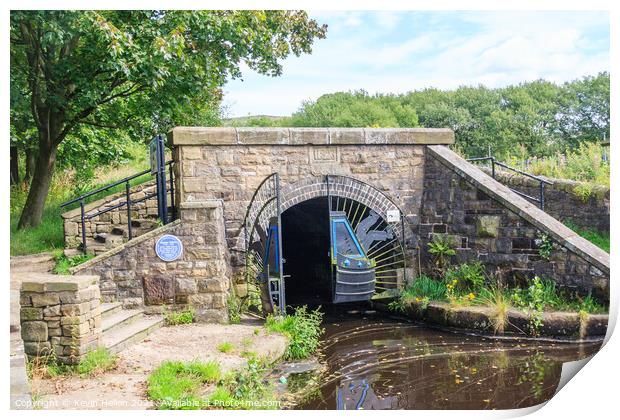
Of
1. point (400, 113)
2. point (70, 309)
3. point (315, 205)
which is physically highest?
point (400, 113)

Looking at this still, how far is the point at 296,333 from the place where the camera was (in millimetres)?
7500

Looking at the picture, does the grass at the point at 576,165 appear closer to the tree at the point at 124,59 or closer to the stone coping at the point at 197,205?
the tree at the point at 124,59

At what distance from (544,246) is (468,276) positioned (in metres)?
1.08

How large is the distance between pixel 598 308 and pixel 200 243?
439 centimetres

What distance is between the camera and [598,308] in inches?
287

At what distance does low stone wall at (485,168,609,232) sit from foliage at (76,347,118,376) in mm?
5443

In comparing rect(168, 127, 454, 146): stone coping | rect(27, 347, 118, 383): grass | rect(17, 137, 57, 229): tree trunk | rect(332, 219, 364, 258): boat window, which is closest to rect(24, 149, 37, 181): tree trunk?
rect(17, 137, 57, 229): tree trunk

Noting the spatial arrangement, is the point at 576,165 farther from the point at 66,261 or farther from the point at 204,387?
the point at 66,261

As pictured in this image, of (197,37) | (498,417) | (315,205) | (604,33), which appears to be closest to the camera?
(498,417)

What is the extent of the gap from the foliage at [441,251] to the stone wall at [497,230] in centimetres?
7

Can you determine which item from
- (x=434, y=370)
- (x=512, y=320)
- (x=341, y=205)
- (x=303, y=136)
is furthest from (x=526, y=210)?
(x=303, y=136)

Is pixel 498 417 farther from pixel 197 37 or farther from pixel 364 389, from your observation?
pixel 197 37

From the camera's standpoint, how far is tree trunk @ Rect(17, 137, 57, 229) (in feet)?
20.1

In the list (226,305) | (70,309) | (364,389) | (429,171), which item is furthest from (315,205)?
(70,309)
